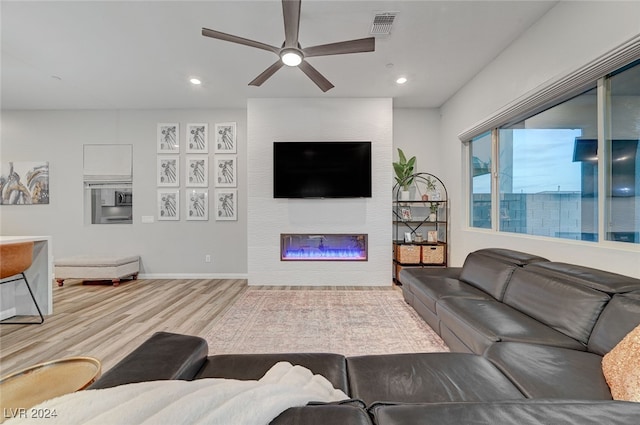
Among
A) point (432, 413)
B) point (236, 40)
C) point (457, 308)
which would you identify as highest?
point (236, 40)

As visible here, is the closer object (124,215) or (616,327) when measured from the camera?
(616,327)

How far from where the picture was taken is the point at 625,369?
3.54 feet

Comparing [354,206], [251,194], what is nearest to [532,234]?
[354,206]

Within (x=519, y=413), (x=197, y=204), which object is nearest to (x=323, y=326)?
(x=519, y=413)

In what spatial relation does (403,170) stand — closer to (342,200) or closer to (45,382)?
(342,200)

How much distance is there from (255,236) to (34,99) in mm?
4271

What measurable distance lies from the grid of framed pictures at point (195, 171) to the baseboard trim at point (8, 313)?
7.00 feet

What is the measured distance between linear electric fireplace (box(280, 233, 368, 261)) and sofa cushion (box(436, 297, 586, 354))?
2.20 m

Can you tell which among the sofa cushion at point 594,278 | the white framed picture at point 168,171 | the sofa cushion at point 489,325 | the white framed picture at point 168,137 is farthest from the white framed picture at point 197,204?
the sofa cushion at point 594,278

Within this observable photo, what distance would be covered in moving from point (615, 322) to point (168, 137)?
580 centimetres

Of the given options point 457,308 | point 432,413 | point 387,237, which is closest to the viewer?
point 432,413

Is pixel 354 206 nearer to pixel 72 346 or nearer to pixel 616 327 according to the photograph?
pixel 616 327

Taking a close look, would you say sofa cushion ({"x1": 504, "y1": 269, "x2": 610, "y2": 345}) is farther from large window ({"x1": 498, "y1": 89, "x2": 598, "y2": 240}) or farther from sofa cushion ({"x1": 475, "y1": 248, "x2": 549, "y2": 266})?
Result: large window ({"x1": 498, "y1": 89, "x2": 598, "y2": 240})

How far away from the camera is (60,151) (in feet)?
15.7
